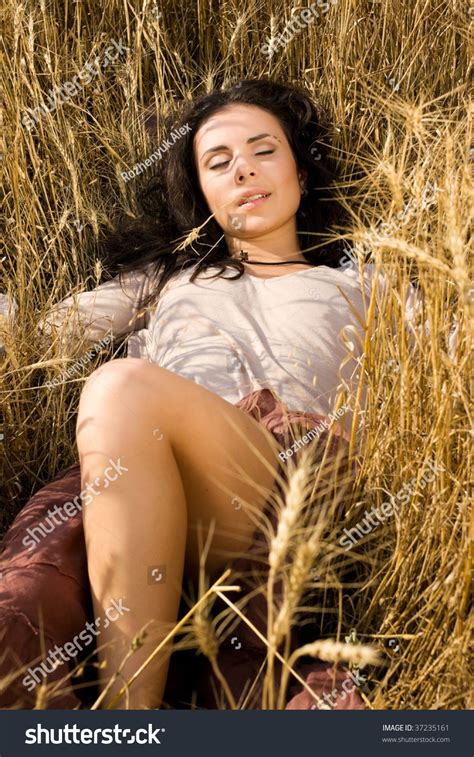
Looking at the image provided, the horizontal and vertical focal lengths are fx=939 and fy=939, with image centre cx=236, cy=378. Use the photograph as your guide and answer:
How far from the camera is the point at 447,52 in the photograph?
2277 mm

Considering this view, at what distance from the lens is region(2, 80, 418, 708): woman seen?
1271 mm

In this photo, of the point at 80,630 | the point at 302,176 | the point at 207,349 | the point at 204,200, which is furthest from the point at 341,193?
the point at 80,630

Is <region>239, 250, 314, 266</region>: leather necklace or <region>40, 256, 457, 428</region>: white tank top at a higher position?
<region>239, 250, 314, 266</region>: leather necklace

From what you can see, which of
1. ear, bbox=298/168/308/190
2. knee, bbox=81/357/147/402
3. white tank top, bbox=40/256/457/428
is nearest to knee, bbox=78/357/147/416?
knee, bbox=81/357/147/402

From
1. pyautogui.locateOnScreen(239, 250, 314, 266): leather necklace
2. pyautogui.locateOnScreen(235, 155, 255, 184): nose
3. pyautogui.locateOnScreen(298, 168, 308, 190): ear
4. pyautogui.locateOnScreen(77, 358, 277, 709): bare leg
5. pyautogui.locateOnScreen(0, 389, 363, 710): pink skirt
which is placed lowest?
pyautogui.locateOnScreen(0, 389, 363, 710): pink skirt

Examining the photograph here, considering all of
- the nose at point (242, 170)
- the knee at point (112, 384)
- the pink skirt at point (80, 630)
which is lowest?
the pink skirt at point (80, 630)

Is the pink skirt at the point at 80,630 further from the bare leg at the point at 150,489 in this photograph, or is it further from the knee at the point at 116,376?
the knee at the point at 116,376

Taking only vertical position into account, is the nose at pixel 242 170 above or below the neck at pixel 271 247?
above

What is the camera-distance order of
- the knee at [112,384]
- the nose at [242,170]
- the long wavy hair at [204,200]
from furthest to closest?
the long wavy hair at [204,200]
the nose at [242,170]
the knee at [112,384]

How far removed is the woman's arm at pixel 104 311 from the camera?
1.94 metres

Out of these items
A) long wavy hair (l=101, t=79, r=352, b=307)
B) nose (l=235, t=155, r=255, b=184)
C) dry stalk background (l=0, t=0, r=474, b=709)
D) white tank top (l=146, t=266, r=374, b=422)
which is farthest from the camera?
long wavy hair (l=101, t=79, r=352, b=307)

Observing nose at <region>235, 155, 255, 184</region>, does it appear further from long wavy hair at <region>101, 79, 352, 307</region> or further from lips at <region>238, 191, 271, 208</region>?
long wavy hair at <region>101, 79, 352, 307</region>

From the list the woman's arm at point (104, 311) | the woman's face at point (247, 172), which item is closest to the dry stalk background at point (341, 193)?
the woman's arm at point (104, 311)

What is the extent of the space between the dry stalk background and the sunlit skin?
0.52ft
